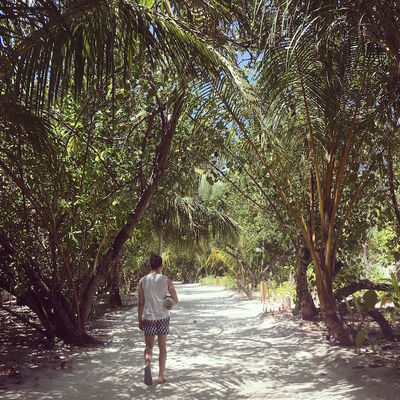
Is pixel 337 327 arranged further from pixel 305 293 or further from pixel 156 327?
pixel 305 293

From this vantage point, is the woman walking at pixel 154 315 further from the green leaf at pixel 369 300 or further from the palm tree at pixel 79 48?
the green leaf at pixel 369 300

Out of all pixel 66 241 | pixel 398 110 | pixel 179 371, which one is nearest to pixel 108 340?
pixel 66 241

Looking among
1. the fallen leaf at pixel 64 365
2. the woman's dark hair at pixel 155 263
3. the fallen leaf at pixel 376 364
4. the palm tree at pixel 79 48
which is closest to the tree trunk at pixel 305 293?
the fallen leaf at pixel 376 364

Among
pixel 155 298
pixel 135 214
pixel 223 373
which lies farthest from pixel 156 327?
pixel 135 214

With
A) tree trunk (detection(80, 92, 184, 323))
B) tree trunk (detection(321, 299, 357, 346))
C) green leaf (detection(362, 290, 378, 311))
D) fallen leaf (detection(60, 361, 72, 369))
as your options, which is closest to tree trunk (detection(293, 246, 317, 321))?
tree trunk (detection(321, 299, 357, 346))

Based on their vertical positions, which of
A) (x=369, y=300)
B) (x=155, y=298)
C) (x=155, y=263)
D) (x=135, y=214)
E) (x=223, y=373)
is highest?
(x=135, y=214)

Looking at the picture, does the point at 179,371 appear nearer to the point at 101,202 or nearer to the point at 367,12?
the point at 101,202

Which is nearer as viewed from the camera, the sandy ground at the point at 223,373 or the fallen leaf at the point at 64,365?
the sandy ground at the point at 223,373

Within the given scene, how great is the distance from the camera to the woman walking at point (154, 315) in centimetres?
478

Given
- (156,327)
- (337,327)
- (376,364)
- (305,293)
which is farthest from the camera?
(305,293)

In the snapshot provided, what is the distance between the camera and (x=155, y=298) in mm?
4824

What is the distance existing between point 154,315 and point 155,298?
0.60 feet

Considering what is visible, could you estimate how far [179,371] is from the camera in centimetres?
539

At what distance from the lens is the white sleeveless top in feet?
15.8
